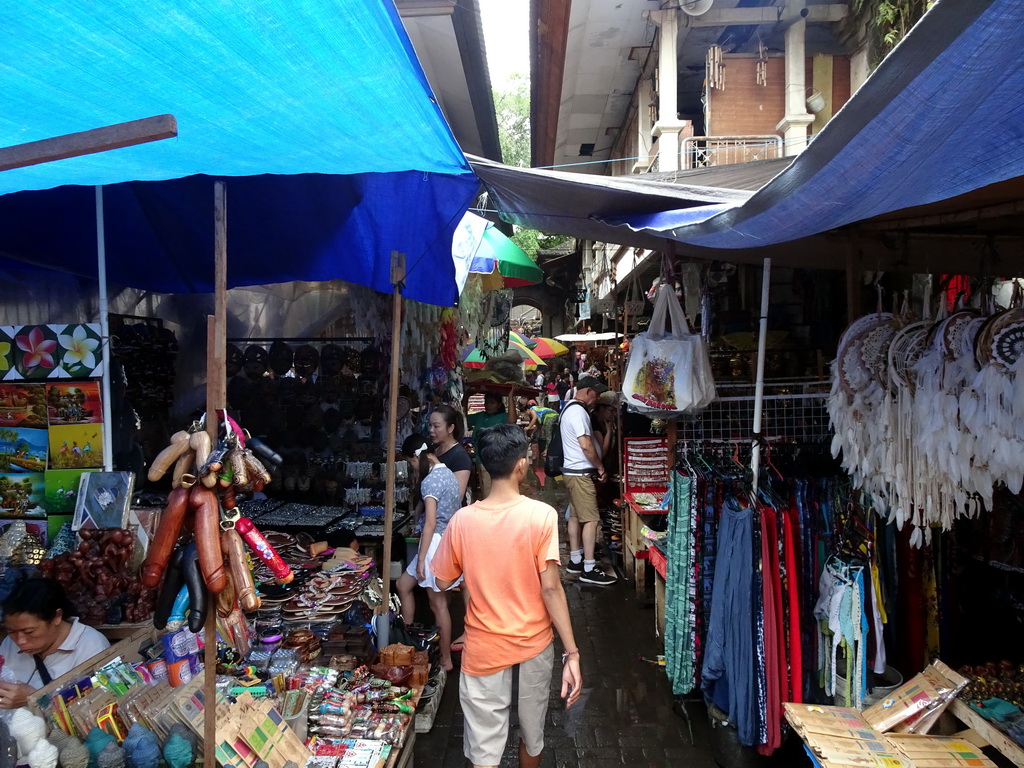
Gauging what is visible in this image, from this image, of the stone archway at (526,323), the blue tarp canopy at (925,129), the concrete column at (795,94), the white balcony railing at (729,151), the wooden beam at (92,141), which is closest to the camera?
the blue tarp canopy at (925,129)

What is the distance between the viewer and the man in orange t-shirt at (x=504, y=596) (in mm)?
2562

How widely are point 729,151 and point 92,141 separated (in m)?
8.90

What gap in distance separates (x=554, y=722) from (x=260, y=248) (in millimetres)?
3433

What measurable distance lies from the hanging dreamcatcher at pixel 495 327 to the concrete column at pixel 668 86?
116 inches

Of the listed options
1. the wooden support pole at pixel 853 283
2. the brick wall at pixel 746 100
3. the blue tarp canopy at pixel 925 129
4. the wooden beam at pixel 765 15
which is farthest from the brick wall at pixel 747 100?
the blue tarp canopy at pixel 925 129

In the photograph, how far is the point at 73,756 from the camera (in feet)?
6.66

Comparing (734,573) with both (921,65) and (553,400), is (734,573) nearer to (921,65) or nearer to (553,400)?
(921,65)

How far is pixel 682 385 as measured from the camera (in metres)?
3.85

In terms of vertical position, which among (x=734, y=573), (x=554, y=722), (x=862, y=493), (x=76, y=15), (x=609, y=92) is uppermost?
(x=609, y=92)

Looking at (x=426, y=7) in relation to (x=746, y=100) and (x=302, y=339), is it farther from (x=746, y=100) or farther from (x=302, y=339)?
(x=746, y=100)

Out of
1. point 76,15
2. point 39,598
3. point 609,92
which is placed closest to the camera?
point 76,15

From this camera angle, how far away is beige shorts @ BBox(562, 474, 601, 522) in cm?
598

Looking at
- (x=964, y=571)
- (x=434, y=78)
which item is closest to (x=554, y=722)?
(x=964, y=571)

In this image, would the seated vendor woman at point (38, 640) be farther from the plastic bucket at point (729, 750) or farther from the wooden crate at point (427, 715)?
the plastic bucket at point (729, 750)
